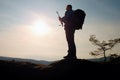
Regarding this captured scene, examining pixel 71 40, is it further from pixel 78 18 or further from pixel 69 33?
pixel 78 18

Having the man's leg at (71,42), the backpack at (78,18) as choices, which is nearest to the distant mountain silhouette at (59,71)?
the man's leg at (71,42)

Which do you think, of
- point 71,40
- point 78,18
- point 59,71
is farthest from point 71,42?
point 59,71

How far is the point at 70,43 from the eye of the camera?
42.4ft

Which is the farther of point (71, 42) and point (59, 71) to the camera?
point (71, 42)

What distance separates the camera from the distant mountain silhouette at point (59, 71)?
10281mm

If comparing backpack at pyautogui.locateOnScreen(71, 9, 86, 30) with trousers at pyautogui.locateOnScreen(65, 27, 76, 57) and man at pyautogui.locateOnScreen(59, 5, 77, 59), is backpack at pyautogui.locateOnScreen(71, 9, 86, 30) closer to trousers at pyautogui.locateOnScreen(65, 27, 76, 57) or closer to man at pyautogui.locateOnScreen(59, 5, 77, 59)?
man at pyautogui.locateOnScreen(59, 5, 77, 59)

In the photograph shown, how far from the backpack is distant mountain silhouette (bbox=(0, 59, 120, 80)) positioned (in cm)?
204

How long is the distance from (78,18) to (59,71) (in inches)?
127

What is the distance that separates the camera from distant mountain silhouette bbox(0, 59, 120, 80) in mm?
10281

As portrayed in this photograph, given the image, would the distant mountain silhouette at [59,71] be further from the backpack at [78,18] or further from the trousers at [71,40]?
the backpack at [78,18]

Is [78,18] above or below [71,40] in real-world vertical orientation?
above

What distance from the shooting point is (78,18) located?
41.3 ft

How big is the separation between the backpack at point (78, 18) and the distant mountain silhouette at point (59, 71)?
80.2 inches

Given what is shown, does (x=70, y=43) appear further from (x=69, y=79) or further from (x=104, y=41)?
(x=104, y=41)
